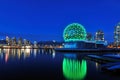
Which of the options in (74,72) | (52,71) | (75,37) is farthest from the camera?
(75,37)

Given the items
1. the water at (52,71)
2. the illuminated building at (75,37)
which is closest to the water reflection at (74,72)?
the water at (52,71)

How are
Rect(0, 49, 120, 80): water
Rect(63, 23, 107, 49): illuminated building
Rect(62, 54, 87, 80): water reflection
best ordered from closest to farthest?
Rect(0, 49, 120, 80): water
Rect(62, 54, 87, 80): water reflection
Rect(63, 23, 107, 49): illuminated building

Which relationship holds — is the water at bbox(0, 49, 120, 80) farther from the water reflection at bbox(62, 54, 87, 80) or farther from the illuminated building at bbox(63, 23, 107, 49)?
the illuminated building at bbox(63, 23, 107, 49)

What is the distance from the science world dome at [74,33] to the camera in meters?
128

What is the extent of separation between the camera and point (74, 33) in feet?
422

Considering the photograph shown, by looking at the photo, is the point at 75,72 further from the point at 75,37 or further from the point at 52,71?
the point at 75,37

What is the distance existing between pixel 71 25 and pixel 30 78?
362ft

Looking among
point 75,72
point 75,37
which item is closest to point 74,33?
point 75,37

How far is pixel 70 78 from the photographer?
77.8ft

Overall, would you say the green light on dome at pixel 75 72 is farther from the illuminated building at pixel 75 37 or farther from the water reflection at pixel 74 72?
the illuminated building at pixel 75 37

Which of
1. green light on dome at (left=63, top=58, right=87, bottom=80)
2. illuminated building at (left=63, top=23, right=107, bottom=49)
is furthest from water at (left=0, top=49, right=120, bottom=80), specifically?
illuminated building at (left=63, top=23, right=107, bottom=49)

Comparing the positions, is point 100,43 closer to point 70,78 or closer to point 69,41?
point 69,41

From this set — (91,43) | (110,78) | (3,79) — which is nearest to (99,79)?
(110,78)

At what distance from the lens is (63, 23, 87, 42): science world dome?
128250 millimetres
